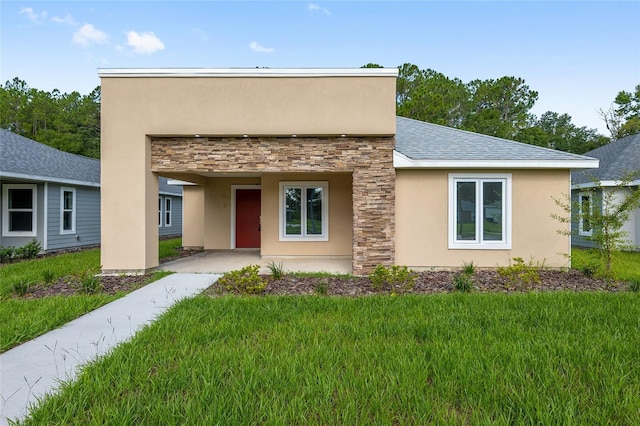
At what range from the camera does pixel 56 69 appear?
1780cm

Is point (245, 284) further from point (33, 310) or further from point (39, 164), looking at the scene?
point (39, 164)

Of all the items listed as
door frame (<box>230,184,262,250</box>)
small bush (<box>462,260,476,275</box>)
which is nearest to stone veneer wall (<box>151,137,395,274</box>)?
small bush (<box>462,260,476,275</box>)

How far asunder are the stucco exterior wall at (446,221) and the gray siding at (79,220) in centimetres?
1338

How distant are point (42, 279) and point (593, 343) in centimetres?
1041

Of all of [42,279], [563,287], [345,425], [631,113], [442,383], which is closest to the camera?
[345,425]

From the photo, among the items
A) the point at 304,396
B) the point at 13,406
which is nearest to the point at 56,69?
the point at 13,406

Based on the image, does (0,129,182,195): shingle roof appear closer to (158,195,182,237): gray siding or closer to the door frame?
(158,195,182,237): gray siding

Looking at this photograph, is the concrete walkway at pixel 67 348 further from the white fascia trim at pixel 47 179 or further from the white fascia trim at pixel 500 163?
the white fascia trim at pixel 47 179

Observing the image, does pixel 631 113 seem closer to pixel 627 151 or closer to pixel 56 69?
pixel 627 151

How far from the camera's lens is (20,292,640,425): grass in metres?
2.59

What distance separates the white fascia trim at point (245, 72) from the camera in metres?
8.16

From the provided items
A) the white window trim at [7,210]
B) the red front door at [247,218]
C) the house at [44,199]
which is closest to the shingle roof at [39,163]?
the house at [44,199]

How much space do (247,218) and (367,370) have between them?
421 inches

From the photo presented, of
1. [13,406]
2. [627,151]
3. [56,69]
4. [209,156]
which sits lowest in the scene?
[13,406]
